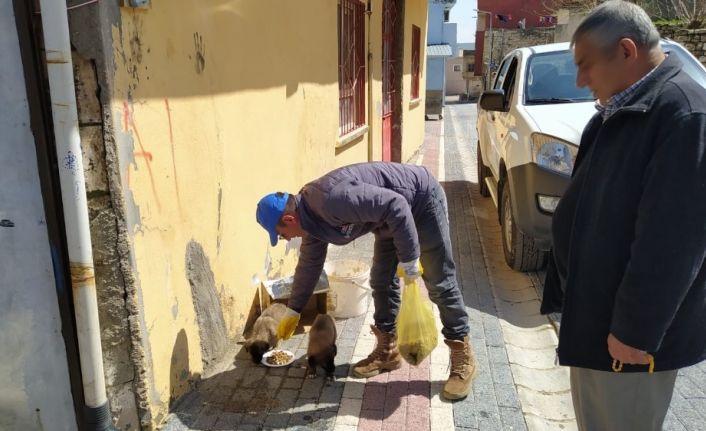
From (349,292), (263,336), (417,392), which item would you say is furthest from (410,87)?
(417,392)

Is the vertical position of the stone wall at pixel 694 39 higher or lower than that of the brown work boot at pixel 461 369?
higher

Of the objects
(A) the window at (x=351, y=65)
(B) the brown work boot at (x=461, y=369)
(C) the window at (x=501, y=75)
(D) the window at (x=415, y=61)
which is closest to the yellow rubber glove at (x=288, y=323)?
(B) the brown work boot at (x=461, y=369)

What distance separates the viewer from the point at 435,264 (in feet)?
10.3

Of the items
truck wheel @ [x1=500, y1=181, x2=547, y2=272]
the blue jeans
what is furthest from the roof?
the blue jeans

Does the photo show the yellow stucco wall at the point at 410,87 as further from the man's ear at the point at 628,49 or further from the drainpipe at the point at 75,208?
the man's ear at the point at 628,49

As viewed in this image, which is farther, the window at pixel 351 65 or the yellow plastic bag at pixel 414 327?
the window at pixel 351 65

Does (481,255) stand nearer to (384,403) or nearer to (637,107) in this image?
(384,403)

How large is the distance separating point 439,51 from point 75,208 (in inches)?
1071

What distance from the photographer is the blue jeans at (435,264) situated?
3.09 m

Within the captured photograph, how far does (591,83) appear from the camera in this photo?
6.05 ft

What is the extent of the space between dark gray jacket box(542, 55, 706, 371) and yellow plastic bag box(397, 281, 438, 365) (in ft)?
3.60

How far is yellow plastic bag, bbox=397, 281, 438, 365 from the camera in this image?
3033 mm

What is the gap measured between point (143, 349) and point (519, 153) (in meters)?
3.26

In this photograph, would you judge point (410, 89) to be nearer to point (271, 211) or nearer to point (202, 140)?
point (202, 140)
